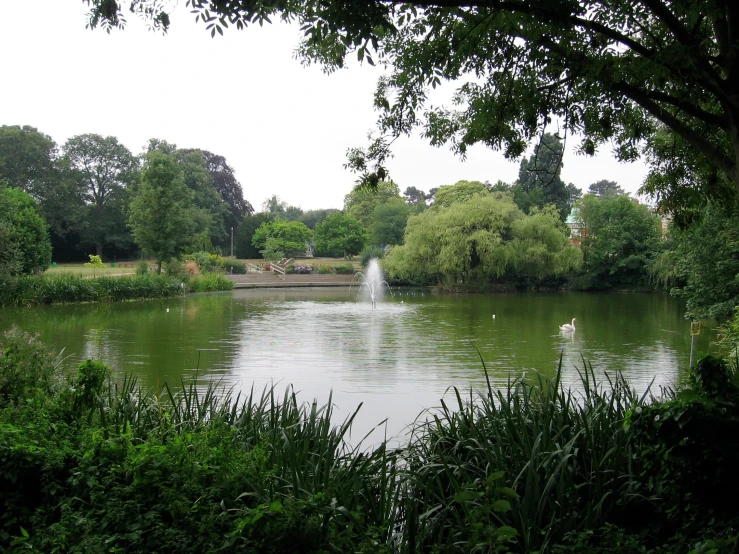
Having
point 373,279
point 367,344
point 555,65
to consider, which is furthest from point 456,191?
point 555,65

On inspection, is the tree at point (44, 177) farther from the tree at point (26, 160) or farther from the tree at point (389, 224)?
the tree at point (389, 224)

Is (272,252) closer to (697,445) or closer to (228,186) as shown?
(228,186)

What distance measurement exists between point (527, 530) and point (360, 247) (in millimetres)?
55125

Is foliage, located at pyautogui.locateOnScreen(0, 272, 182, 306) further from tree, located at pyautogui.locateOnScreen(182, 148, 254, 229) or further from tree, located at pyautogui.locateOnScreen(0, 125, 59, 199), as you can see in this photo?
tree, located at pyautogui.locateOnScreen(182, 148, 254, 229)

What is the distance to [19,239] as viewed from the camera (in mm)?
24422

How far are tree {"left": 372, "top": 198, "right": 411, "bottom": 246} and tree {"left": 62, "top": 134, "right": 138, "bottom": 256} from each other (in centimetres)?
2090

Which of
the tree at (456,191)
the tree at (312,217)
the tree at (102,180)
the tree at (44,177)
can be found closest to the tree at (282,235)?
the tree at (102,180)

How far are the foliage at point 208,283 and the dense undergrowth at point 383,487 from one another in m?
29.9

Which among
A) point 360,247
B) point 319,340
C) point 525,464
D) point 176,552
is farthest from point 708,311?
point 360,247

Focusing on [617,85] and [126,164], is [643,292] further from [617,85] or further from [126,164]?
[126,164]

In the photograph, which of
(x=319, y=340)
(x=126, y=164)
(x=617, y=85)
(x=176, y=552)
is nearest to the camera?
(x=176, y=552)

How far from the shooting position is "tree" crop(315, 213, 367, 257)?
57.4 m

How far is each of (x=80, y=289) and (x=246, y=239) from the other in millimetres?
34622

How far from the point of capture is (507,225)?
1467 inches
